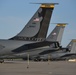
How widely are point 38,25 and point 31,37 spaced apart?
80.1 inches

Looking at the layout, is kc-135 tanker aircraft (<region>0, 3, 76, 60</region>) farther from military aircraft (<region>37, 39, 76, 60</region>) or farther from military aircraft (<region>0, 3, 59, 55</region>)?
military aircraft (<region>37, 39, 76, 60</region>)

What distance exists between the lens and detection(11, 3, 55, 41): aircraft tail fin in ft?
125

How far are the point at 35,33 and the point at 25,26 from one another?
7.97 ft

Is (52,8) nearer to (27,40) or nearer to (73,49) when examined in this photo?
(27,40)

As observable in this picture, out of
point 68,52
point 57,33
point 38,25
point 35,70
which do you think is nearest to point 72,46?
point 68,52

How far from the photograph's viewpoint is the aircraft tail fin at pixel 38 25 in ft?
125

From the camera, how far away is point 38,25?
129 feet

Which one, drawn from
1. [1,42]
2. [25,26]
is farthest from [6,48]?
[25,26]

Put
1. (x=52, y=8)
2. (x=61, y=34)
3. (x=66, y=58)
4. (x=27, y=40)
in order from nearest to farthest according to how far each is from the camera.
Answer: (x=52, y=8) → (x=27, y=40) → (x=61, y=34) → (x=66, y=58)

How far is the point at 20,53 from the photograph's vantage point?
42375 millimetres

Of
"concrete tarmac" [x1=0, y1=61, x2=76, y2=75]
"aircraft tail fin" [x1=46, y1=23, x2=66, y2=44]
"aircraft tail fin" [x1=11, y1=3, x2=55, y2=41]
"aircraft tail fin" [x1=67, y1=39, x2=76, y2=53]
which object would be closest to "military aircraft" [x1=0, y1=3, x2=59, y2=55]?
"aircraft tail fin" [x1=11, y1=3, x2=55, y2=41]

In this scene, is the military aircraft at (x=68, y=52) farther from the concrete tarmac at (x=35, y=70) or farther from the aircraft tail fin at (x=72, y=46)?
the concrete tarmac at (x=35, y=70)

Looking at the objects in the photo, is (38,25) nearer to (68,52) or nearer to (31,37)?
(31,37)

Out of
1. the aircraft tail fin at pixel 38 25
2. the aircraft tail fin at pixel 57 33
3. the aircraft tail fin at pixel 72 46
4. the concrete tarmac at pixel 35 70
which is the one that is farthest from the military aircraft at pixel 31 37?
the aircraft tail fin at pixel 72 46
